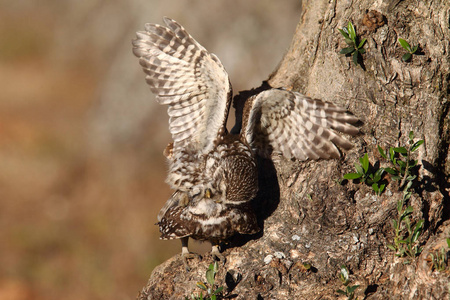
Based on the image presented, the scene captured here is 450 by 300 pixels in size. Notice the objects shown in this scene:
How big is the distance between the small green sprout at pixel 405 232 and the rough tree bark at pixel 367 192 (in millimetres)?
63

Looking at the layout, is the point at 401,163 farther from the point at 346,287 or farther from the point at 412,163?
the point at 346,287

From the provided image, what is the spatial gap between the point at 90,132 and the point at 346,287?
648 centimetres

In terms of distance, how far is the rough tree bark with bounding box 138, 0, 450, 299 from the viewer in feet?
11.3

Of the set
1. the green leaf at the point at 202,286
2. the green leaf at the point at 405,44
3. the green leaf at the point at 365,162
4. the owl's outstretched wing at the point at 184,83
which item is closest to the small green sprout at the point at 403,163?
the green leaf at the point at 365,162

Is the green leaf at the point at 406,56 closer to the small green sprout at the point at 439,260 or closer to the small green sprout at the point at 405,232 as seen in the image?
the small green sprout at the point at 405,232

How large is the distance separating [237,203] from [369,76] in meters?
1.43

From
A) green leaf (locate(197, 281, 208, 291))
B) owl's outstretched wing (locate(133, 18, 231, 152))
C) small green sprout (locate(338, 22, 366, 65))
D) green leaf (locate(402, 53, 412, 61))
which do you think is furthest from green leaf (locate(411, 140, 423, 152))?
green leaf (locate(197, 281, 208, 291))

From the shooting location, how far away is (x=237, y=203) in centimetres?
362

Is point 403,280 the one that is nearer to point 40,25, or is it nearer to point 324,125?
point 324,125

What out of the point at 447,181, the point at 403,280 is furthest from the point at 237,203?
the point at 447,181

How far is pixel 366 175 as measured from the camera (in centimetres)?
338

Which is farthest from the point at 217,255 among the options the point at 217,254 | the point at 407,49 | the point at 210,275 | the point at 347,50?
the point at 407,49

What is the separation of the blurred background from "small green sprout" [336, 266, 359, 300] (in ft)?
13.5

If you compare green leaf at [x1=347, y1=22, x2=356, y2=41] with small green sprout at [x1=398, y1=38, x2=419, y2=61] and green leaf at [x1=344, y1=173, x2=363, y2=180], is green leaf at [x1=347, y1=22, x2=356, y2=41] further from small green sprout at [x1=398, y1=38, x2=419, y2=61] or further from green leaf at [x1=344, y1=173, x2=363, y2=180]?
green leaf at [x1=344, y1=173, x2=363, y2=180]
